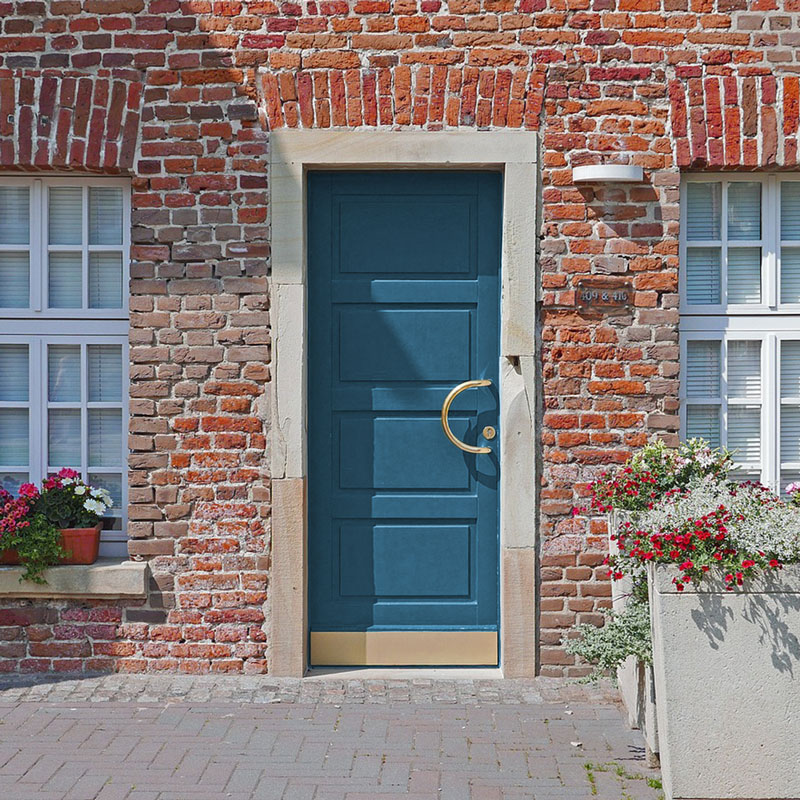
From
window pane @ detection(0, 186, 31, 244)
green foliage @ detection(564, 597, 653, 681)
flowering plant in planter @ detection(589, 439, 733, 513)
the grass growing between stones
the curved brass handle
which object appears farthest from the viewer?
window pane @ detection(0, 186, 31, 244)

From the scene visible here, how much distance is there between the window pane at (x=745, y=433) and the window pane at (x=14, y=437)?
396 cm

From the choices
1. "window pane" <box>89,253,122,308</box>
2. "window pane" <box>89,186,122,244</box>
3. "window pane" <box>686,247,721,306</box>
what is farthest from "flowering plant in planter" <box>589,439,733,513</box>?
"window pane" <box>89,186,122,244</box>

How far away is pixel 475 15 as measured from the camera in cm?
602

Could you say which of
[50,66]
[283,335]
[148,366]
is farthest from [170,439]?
[50,66]

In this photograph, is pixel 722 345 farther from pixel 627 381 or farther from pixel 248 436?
pixel 248 436

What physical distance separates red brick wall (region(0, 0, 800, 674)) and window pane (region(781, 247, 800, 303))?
1.95 feet

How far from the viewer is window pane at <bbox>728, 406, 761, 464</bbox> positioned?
6305mm

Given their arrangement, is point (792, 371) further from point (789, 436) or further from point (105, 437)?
point (105, 437)

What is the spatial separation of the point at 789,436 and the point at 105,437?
3845mm

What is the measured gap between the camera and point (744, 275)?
6.30m

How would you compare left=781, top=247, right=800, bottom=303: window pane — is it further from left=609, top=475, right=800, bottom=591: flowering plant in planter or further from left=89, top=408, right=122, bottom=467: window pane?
left=89, top=408, right=122, bottom=467: window pane

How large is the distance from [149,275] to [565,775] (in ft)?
→ 11.0

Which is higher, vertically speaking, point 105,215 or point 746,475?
point 105,215

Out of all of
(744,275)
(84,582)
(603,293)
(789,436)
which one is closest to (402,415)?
(603,293)
